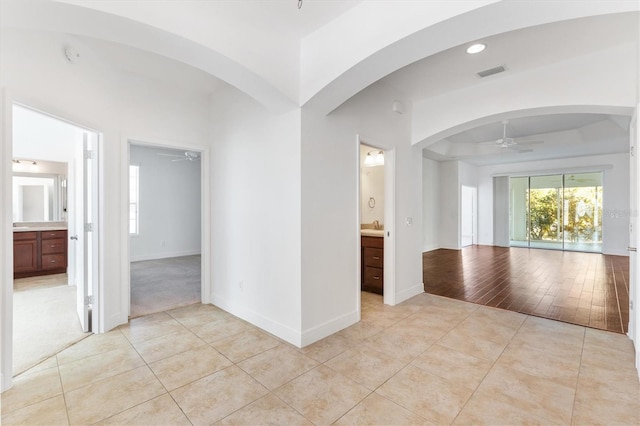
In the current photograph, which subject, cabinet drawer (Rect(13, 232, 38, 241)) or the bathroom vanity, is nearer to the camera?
the bathroom vanity

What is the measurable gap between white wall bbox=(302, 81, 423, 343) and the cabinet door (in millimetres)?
5748

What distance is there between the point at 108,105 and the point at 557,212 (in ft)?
36.9

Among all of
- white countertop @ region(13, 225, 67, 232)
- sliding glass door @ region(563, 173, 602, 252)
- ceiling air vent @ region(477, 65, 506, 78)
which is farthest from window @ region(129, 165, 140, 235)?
sliding glass door @ region(563, 173, 602, 252)

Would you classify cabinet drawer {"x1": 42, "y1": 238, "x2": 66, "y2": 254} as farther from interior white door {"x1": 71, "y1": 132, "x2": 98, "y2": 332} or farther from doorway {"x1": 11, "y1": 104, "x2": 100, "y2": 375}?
interior white door {"x1": 71, "y1": 132, "x2": 98, "y2": 332}

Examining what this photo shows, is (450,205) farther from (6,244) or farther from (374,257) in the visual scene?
(6,244)

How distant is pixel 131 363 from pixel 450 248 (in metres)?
8.72

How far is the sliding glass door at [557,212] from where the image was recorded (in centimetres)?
827

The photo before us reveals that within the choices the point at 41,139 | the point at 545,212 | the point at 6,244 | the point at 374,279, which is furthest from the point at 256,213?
the point at 545,212

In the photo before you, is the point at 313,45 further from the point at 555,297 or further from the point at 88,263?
the point at 555,297

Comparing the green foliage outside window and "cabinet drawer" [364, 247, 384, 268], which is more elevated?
the green foliage outside window

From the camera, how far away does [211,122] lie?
13.1 ft

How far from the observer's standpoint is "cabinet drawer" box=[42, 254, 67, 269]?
5470 millimetres

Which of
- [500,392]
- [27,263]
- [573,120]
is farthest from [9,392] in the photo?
[573,120]

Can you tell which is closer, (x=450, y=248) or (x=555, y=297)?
(x=555, y=297)
